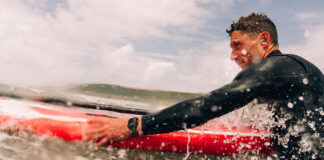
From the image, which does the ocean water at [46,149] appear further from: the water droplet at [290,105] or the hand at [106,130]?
the water droplet at [290,105]

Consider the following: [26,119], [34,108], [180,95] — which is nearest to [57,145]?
[26,119]

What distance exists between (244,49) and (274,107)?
0.60 metres

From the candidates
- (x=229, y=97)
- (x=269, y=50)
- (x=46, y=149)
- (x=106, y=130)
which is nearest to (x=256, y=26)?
(x=269, y=50)

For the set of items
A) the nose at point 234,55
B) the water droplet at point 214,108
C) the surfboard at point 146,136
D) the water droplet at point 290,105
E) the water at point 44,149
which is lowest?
the water at point 44,149

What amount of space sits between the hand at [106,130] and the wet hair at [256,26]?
1.31 m

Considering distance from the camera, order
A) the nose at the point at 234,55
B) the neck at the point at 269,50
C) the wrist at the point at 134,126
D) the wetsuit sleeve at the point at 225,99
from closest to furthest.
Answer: the wetsuit sleeve at the point at 225,99 → the wrist at the point at 134,126 → the neck at the point at 269,50 → the nose at the point at 234,55

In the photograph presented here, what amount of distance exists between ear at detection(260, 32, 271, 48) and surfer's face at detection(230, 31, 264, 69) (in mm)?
34

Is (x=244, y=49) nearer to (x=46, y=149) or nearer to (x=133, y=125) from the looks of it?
(x=133, y=125)

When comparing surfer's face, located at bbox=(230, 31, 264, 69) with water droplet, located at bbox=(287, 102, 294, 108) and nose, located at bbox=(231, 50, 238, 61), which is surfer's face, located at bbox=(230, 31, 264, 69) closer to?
nose, located at bbox=(231, 50, 238, 61)

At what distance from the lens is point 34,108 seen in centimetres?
212

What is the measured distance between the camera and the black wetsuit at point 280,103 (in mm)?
1492

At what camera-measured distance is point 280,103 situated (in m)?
1.67

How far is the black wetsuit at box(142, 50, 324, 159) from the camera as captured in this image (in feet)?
4.90

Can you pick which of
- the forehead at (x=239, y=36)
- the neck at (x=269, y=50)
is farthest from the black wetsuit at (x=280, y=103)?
the forehead at (x=239, y=36)
